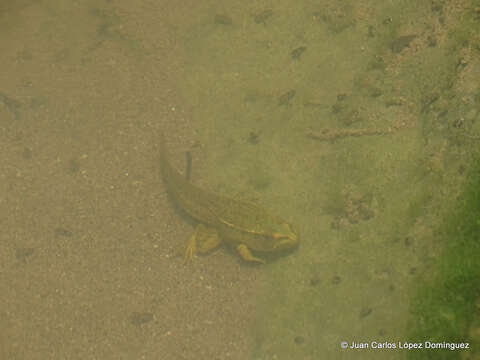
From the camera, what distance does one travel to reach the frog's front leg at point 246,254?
19.0 ft

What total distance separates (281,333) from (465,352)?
2238 mm

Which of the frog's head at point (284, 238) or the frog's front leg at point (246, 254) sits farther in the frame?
the frog's front leg at point (246, 254)

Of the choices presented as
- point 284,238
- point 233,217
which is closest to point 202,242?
point 233,217

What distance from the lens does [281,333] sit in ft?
15.8

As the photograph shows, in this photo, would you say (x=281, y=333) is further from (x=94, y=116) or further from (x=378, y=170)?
(x=94, y=116)

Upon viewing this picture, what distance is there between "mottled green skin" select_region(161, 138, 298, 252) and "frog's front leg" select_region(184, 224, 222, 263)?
0.34 ft

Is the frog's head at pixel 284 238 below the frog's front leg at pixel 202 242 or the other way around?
the other way around

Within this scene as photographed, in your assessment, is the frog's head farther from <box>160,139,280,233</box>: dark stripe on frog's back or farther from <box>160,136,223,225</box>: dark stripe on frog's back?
<box>160,136,223,225</box>: dark stripe on frog's back

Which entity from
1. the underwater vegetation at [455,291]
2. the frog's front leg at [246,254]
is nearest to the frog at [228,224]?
the frog's front leg at [246,254]

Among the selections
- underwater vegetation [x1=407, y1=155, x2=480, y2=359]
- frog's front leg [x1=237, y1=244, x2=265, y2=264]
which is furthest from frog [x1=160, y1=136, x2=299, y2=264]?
underwater vegetation [x1=407, y1=155, x2=480, y2=359]

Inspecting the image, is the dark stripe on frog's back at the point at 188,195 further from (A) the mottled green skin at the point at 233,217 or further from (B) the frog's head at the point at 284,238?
(B) the frog's head at the point at 284,238

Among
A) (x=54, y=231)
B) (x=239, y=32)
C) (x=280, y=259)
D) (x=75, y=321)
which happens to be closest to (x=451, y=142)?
(x=280, y=259)

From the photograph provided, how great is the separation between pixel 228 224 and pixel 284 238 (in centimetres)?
101

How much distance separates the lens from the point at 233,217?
5984 millimetres
